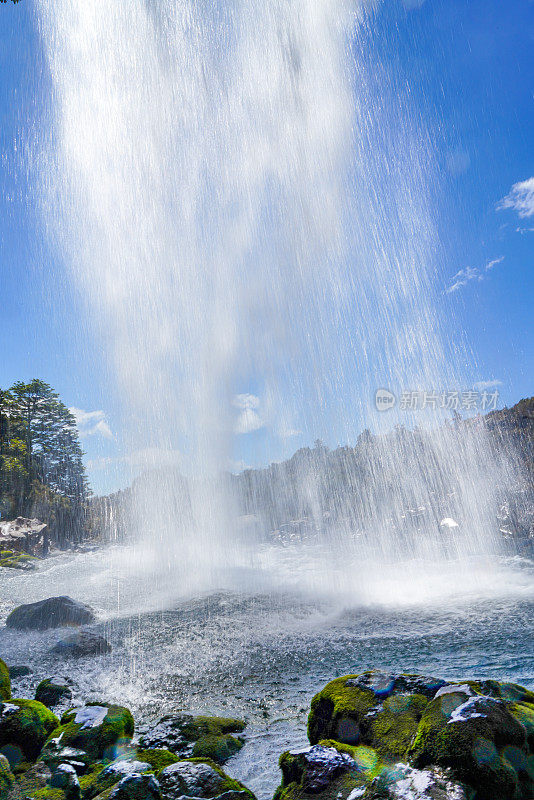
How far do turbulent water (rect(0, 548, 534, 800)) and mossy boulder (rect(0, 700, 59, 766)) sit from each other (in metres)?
2.50

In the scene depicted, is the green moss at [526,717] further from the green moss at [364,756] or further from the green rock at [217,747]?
the green rock at [217,747]

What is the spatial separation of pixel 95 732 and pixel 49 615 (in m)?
11.7

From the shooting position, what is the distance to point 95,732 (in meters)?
7.30

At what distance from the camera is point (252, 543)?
5247 centimetres

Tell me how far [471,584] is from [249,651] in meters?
14.9

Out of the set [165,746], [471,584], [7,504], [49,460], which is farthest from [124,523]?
[165,746]

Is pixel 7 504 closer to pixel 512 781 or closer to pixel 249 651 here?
pixel 249 651

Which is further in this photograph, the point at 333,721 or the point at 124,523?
the point at 124,523

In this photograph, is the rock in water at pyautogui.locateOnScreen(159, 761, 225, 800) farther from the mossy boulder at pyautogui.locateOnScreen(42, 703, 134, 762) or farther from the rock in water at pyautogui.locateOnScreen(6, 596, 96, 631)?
the rock in water at pyautogui.locateOnScreen(6, 596, 96, 631)

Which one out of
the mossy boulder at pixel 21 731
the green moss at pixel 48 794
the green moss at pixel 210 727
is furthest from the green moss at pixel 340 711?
the mossy boulder at pixel 21 731

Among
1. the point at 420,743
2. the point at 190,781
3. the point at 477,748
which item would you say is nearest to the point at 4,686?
the point at 190,781

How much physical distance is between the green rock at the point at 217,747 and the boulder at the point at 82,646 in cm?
759

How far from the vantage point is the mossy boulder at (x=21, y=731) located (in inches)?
272

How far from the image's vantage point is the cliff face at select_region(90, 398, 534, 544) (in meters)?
45.2
